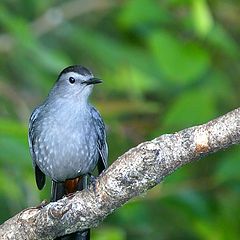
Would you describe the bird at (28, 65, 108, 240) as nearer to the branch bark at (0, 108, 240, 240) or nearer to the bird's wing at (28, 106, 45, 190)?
A: the bird's wing at (28, 106, 45, 190)

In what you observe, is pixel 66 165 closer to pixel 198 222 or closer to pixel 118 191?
pixel 118 191

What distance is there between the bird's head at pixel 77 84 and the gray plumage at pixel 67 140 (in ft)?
0.20

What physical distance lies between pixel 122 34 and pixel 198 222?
2.45 meters

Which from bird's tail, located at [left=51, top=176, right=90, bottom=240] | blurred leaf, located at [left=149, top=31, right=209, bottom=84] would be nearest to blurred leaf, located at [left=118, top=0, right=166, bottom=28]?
blurred leaf, located at [left=149, top=31, right=209, bottom=84]

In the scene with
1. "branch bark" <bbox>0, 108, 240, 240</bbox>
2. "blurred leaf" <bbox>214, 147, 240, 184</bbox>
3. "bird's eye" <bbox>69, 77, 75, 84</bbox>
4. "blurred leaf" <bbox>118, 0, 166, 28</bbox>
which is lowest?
"branch bark" <bbox>0, 108, 240, 240</bbox>

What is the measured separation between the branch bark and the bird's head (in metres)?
1.40

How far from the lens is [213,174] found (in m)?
8.68

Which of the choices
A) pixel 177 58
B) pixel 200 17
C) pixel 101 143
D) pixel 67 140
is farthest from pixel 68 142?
pixel 177 58

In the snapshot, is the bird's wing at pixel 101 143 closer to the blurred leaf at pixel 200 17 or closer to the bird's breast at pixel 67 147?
the bird's breast at pixel 67 147

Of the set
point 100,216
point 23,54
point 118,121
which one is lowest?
point 100,216

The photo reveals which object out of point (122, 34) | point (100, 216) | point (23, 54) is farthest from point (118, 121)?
point (100, 216)

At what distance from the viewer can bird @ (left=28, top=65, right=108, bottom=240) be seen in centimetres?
622

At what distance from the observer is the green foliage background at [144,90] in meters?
7.64

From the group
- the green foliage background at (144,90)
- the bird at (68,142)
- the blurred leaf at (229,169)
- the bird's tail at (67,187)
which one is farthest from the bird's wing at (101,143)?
the blurred leaf at (229,169)
